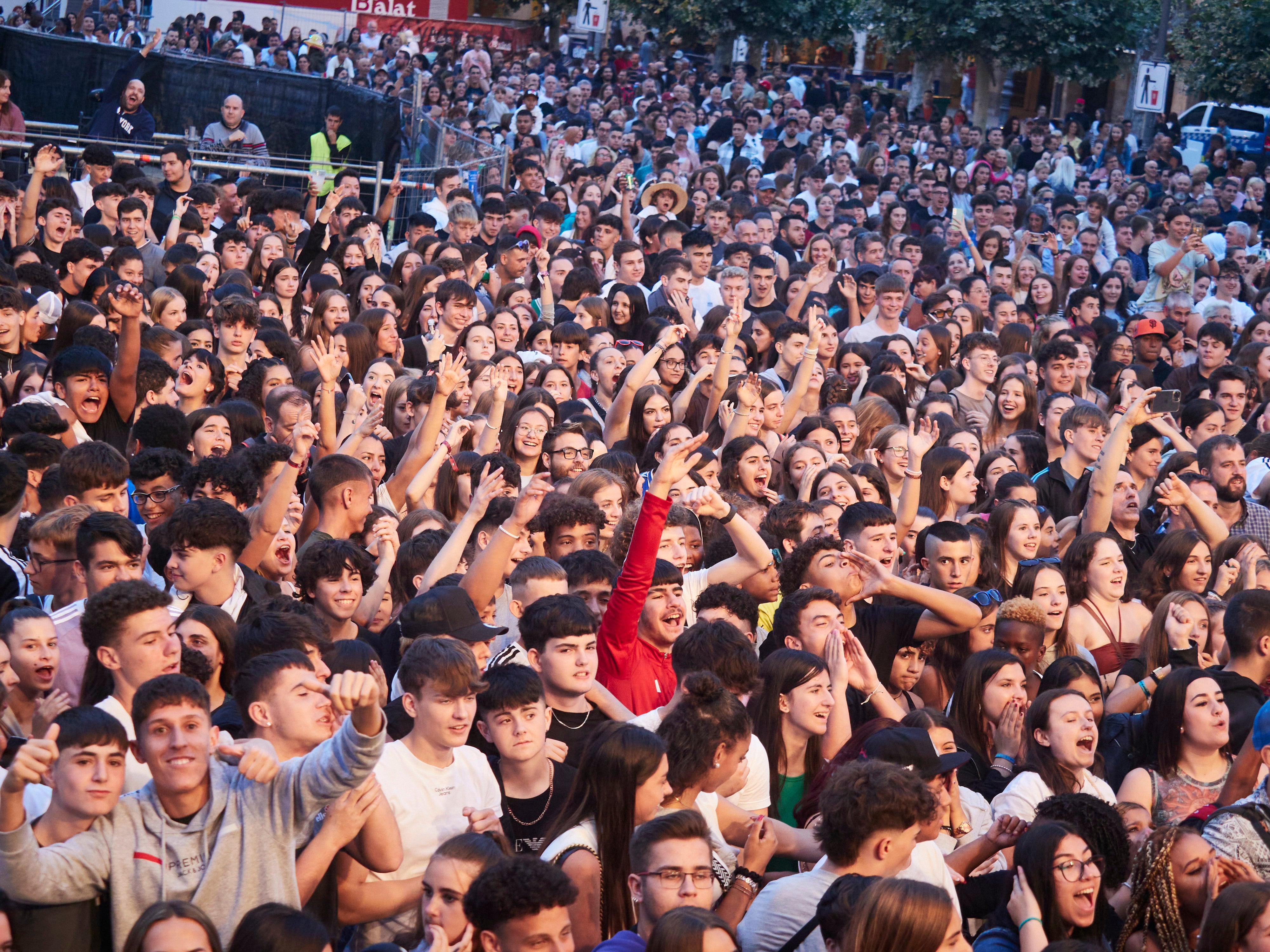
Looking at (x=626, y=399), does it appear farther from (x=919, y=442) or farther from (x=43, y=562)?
(x=43, y=562)

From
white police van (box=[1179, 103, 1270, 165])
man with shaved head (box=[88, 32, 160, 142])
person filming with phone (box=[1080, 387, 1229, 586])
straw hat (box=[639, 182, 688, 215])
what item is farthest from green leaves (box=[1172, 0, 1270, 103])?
person filming with phone (box=[1080, 387, 1229, 586])

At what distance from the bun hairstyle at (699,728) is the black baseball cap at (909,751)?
1.35 feet

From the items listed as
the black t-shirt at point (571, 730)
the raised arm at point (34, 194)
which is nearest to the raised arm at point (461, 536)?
the black t-shirt at point (571, 730)

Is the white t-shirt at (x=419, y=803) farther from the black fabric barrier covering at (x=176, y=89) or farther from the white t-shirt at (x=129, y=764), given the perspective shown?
the black fabric barrier covering at (x=176, y=89)

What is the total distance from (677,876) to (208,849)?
118cm

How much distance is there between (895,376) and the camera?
10.0m

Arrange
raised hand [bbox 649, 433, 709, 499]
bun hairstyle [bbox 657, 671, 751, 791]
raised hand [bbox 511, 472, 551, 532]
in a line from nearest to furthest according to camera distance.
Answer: bun hairstyle [bbox 657, 671, 751, 791] < raised hand [bbox 649, 433, 709, 499] < raised hand [bbox 511, 472, 551, 532]

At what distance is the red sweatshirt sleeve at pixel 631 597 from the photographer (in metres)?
5.45

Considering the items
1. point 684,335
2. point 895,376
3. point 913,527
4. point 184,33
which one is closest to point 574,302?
point 684,335

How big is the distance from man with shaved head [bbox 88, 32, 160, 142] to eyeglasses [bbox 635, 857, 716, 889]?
40.6 ft

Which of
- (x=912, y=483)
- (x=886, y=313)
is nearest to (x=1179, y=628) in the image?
(x=912, y=483)

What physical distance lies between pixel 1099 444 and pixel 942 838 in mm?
4471

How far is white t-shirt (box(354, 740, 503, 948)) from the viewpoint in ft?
14.2

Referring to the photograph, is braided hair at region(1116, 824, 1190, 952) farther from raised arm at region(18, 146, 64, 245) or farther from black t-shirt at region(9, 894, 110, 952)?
raised arm at region(18, 146, 64, 245)
